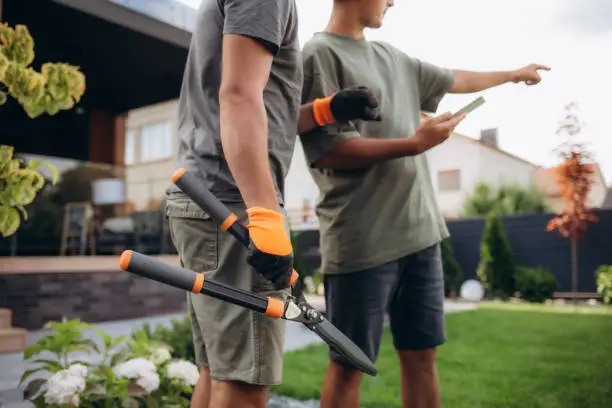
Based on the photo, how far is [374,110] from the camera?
5.56 feet

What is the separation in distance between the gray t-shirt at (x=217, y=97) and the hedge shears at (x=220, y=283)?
78 mm

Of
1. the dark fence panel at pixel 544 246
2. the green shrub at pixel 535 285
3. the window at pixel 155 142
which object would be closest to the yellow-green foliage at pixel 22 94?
the window at pixel 155 142

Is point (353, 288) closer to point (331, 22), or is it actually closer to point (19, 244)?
point (331, 22)

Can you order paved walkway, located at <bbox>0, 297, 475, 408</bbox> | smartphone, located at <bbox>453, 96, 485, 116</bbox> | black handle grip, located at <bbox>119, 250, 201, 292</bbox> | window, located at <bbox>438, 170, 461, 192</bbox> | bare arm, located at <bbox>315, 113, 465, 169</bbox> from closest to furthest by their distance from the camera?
1. black handle grip, located at <bbox>119, 250, 201, 292</bbox>
2. bare arm, located at <bbox>315, 113, 465, 169</bbox>
3. smartphone, located at <bbox>453, 96, 485, 116</bbox>
4. paved walkway, located at <bbox>0, 297, 475, 408</bbox>
5. window, located at <bbox>438, 170, 461, 192</bbox>

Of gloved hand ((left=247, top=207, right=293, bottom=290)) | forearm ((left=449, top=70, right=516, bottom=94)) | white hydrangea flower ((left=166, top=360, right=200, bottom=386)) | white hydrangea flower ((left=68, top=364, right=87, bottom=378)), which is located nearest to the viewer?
gloved hand ((left=247, top=207, right=293, bottom=290))

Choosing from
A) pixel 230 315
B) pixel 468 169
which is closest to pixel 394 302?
pixel 230 315

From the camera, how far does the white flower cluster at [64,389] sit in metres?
2.02

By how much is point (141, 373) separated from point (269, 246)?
4.51 feet

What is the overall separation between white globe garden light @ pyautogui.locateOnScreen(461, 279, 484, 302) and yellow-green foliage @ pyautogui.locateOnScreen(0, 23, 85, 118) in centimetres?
1008

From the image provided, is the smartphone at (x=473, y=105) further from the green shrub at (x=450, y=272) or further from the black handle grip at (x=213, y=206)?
the green shrub at (x=450, y=272)

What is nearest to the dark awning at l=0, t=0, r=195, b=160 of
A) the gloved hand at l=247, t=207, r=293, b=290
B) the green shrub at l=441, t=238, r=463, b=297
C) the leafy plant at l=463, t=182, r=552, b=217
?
the gloved hand at l=247, t=207, r=293, b=290

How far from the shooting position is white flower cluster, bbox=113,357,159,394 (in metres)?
2.20

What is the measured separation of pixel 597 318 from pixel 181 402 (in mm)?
6670

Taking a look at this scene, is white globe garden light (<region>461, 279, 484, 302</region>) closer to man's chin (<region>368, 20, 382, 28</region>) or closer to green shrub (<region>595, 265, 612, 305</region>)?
green shrub (<region>595, 265, 612, 305</region>)
